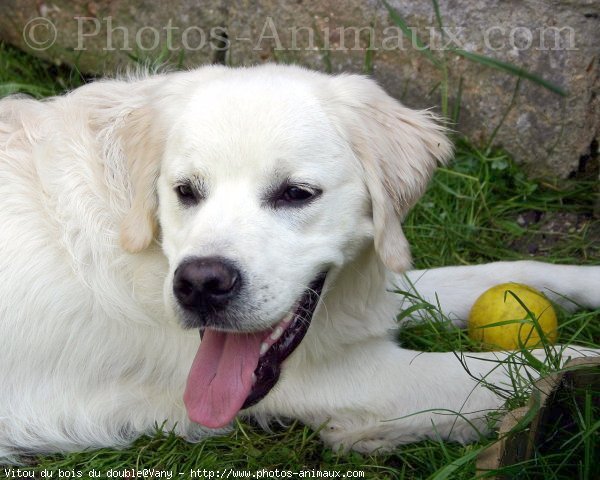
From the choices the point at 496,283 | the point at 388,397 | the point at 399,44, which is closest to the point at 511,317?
the point at 496,283

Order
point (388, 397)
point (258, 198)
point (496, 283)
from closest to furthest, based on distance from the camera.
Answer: point (258, 198)
point (388, 397)
point (496, 283)

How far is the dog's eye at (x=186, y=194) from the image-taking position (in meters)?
2.87

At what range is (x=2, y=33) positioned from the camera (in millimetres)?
5543

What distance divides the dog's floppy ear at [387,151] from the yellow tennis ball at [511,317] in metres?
0.61

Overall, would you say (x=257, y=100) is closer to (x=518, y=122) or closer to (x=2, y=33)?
(x=518, y=122)

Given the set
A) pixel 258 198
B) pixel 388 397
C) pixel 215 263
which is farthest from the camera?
pixel 388 397

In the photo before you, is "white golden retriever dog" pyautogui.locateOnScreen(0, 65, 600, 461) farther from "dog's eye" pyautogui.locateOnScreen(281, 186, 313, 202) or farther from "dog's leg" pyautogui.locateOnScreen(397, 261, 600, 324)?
"dog's leg" pyautogui.locateOnScreen(397, 261, 600, 324)

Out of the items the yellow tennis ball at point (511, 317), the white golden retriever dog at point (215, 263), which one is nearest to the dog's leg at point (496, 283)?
the yellow tennis ball at point (511, 317)

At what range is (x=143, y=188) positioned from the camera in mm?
2988

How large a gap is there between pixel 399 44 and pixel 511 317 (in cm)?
188

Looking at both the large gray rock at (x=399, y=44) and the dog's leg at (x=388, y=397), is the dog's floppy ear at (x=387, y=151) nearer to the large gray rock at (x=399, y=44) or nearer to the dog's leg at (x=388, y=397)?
the dog's leg at (x=388, y=397)

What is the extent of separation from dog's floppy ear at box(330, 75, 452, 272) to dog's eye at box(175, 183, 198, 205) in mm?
548

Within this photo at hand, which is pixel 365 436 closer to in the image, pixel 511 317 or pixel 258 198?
pixel 511 317

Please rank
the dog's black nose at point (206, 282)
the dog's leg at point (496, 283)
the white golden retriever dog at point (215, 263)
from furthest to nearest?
the dog's leg at point (496, 283) → the white golden retriever dog at point (215, 263) → the dog's black nose at point (206, 282)
